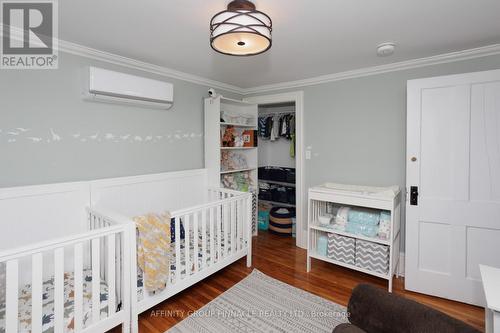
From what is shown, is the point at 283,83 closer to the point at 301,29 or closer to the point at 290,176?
the point at 290,176

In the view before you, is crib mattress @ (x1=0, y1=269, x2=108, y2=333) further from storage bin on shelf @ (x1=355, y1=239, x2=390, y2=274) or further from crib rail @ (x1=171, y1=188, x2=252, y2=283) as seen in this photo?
storage bin on shelf @ (x1=355, y1=239, x2=390, y2=274)

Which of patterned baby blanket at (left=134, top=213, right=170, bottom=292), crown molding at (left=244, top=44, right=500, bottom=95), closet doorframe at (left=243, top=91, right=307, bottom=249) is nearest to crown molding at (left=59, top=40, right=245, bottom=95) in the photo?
crown molding at (left=244, top=44, right=500, bottom=95)

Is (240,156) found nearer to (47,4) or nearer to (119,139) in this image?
(119,139)

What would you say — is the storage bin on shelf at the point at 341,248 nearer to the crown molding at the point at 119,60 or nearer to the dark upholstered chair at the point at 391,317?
the dark upholstered chair at the point at 391,317

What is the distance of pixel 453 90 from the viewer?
212cm

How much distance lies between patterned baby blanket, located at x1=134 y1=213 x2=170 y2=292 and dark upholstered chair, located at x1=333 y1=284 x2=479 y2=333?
123 cm

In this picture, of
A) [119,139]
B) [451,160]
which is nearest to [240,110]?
[119,139]

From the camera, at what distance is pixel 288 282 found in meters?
2.53

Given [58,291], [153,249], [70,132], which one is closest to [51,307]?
[58,291]

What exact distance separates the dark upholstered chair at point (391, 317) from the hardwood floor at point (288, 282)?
0.90m

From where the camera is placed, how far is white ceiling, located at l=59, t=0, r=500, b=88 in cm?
157

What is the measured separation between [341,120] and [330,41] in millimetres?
1133

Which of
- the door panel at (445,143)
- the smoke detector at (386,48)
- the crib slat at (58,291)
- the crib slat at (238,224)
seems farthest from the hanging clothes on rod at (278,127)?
the crib slat at (58,291)

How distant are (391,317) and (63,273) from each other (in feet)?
5.72
